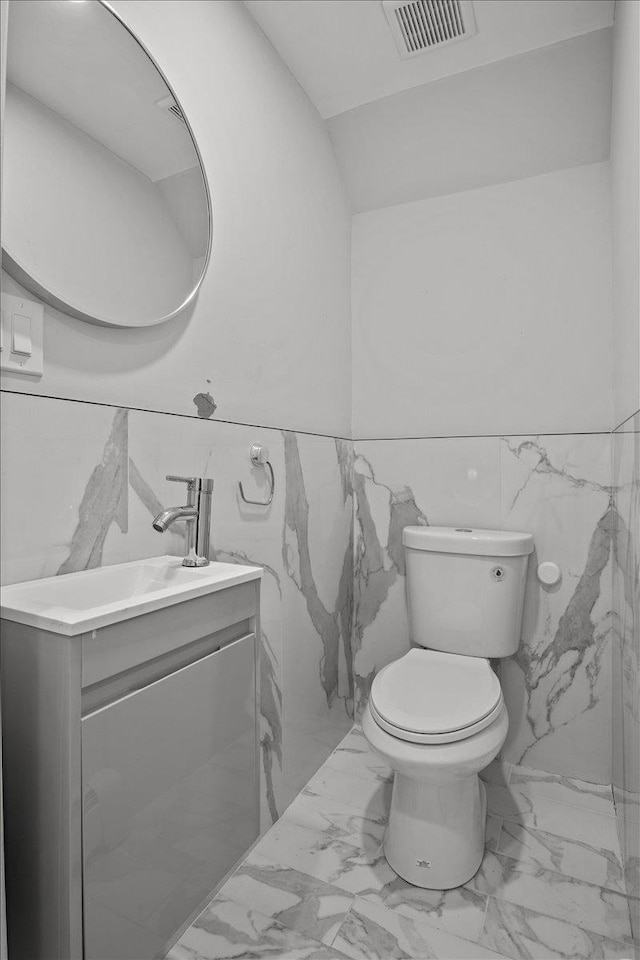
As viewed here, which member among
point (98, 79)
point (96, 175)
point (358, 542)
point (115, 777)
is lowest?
point (115, 777)

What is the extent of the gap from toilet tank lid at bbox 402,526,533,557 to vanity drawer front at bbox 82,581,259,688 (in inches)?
31.4

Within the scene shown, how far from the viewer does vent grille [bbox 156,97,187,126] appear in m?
1.18

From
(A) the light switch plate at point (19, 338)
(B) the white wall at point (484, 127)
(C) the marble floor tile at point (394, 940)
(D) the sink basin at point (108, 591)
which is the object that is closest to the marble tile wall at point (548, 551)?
(C) the marble floor tile at point (394, 940)

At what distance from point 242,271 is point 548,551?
131 centimetres

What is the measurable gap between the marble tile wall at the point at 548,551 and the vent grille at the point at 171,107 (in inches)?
47.9

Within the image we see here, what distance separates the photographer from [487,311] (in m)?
1.89

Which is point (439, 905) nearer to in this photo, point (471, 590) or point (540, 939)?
point (540, 939)

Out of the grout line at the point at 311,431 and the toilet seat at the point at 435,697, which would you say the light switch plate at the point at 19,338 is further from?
the toilet seat at the point at 435,697

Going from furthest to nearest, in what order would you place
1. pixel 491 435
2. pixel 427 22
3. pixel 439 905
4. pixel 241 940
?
pixel 491 435 < pixel 427 22 < pixel 439 905 < pixel 241 940

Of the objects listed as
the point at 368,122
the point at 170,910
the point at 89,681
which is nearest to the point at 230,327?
the point at 89,681

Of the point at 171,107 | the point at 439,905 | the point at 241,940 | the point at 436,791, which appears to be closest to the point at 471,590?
the point at 436,791

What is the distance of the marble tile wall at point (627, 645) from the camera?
1126 millimetres

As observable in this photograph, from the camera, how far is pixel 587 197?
176 centimetres

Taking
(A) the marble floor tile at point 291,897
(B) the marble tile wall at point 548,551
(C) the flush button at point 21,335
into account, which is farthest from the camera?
(B) the marble tile wall at point 548,551
